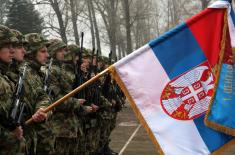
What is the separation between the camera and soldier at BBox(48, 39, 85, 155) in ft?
20.6

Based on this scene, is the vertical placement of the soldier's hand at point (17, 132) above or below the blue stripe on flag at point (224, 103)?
below

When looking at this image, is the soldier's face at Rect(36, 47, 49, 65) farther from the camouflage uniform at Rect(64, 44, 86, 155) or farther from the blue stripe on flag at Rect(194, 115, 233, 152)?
the blue stripe on flag at Rect(194, 115, 233, 152)

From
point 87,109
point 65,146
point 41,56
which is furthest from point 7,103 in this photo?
point 87,109

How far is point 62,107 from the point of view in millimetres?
6301

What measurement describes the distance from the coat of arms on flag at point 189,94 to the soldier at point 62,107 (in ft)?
6.82

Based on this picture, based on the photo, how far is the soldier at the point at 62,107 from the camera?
6266mm

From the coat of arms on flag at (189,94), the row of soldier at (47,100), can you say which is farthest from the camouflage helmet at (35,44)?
the coat of arms on flag at (189,94)

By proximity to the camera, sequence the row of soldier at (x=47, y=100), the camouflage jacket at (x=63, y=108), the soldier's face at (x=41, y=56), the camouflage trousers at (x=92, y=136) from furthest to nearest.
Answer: the camouflage trousers at (x=92, y=136) → the camouflage jacket at (x=63, y=108) → the soldier's face at (x=41, y=56) → the row of soldier at (x=47, y=100)

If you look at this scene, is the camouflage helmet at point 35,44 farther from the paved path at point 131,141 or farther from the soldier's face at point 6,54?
the paved path at point 131,141

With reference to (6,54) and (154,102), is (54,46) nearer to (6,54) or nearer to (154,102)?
(6,54)

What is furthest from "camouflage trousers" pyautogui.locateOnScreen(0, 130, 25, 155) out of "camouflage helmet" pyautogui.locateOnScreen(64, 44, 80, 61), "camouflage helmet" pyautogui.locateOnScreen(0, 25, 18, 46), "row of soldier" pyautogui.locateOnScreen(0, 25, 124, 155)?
"camouflage helmet" pyautogui.locateOnScreen(64, 44, 80, 61)

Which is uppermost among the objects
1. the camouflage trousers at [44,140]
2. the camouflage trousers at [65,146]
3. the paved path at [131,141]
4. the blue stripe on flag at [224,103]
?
the blue stripe on flag at [224,103]

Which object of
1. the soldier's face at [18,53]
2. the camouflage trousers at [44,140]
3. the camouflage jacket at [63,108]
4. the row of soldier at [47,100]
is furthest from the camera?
the camouflage jacket at [63,108]

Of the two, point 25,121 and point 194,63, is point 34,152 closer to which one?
point 25,121
